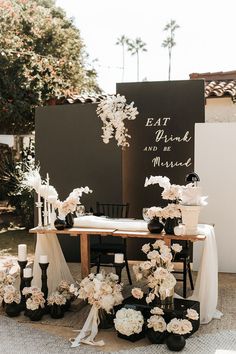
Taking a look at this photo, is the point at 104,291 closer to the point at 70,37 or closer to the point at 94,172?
the point at 94,172

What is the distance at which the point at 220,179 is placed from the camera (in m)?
6.55

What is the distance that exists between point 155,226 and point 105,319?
3.28 feet

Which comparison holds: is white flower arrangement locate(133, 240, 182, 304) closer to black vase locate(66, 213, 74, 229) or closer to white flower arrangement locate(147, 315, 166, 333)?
white flower arrangement locate(147, 315, 166, 333)

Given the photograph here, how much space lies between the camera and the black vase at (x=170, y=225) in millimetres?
4672

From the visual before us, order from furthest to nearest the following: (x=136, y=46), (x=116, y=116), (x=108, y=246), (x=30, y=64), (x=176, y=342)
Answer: (x=136, y=46) → (x=30, y=64) → (x=116, y=116) → (x=108, y=246) → (x=176, y=342)

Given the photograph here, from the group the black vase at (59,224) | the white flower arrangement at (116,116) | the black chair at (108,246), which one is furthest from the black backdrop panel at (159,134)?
the black vase at (59,224)

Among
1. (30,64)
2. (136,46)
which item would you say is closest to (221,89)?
(30,64)

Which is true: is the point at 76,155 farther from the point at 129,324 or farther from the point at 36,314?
the point at 129,324

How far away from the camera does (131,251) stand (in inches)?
278

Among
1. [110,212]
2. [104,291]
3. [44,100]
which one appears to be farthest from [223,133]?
[44,100]

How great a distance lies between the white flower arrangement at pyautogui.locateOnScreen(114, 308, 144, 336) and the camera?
4137mm

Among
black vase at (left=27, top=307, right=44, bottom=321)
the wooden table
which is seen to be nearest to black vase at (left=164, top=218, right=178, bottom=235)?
the wooden table

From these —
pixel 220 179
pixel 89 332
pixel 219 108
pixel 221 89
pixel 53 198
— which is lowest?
pixel 89 332

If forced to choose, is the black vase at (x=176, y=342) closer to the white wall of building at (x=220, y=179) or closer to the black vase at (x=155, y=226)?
the black vase at (x=155, y=226)
